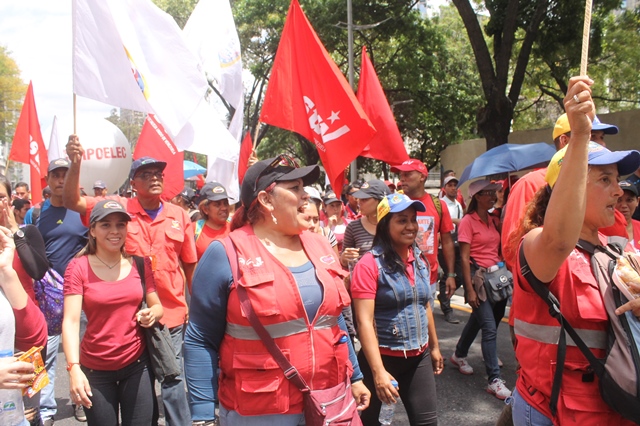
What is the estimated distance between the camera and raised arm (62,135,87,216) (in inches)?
150

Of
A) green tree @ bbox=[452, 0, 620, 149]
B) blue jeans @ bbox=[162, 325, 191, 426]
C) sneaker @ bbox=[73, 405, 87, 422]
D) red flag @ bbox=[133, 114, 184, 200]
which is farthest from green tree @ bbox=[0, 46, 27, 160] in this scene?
blue jeans @ bbox=[162, 325, 191, 426]

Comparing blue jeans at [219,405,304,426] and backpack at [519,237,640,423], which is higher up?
backpack at [519,237,640,423]

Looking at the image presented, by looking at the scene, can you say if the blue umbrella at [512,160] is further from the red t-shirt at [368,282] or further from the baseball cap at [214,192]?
the red t-shirt at [368,282]

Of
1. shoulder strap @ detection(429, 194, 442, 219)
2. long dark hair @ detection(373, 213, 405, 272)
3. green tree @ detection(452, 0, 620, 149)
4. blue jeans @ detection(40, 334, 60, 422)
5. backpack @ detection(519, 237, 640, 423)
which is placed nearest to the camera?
backpack @ detection(519, 237, 640, 423)

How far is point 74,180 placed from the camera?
4.11 metres

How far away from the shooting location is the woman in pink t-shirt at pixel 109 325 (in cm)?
328

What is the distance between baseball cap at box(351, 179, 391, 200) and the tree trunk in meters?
7.98

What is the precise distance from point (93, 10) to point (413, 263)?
9.34 feet

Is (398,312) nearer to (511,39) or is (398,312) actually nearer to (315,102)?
(315,102)

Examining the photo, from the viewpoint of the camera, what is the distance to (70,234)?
494 centimetres

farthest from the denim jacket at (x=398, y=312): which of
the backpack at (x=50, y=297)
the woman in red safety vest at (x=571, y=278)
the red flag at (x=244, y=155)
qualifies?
the red flag at (x=244, y=155)

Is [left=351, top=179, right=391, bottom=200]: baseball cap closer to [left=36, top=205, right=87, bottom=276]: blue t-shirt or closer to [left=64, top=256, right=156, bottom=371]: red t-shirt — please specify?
[left=64, top=256, right=156, bottom=371]: red t-shirt

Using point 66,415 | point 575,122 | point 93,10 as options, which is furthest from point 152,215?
point 575,122

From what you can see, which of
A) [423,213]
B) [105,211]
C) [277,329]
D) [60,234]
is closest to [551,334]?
[277,329]
